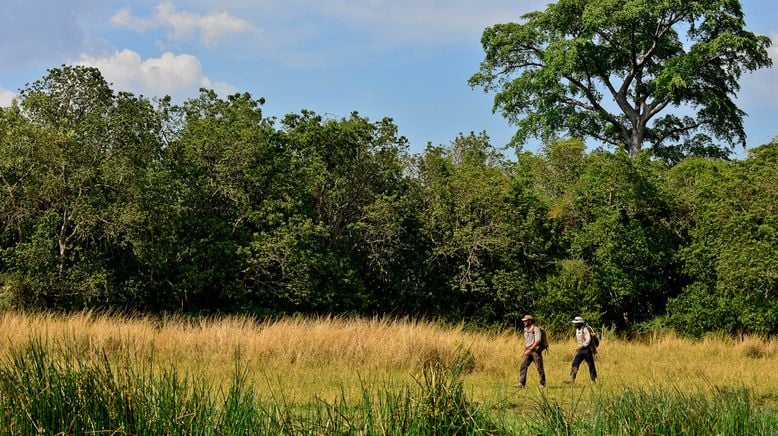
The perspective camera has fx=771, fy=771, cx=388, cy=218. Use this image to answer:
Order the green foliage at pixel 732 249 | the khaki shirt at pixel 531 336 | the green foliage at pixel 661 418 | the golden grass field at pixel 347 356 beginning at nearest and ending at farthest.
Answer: the green foliage at pixel 661 418, the golden grass field at pixel 347 356, the khaki shirt at pixel 531 336, the green foliage at pixel 732 249

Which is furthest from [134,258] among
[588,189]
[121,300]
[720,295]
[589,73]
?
[589,73]

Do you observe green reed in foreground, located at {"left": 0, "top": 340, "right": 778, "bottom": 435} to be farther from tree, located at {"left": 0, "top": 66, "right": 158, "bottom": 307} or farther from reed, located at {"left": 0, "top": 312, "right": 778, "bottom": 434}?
tree, located at {"left": 0, "top": 66, "right": 158, "bottom": 307}

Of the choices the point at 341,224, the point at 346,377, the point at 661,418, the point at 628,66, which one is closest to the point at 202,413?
the point at 661,418

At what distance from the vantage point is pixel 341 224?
1080 inches

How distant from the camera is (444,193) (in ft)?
90.9

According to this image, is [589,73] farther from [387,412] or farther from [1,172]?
[387,412]

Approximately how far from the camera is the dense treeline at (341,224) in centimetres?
2117

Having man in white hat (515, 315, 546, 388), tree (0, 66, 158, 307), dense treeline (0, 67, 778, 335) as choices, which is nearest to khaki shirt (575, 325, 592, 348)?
man in white hat (515, 315, 546, 388)

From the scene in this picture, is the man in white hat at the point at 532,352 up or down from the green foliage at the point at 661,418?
down

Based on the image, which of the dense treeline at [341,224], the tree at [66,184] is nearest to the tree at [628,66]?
the dense treeline at [341,224]

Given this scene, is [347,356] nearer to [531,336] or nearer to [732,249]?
[531,336]

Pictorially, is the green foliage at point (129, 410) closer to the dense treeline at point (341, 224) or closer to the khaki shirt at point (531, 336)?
the khaki shirt at point (531, 336)

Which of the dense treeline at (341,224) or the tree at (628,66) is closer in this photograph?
the dense treeline at (341,224)

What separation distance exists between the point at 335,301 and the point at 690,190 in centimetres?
1374
